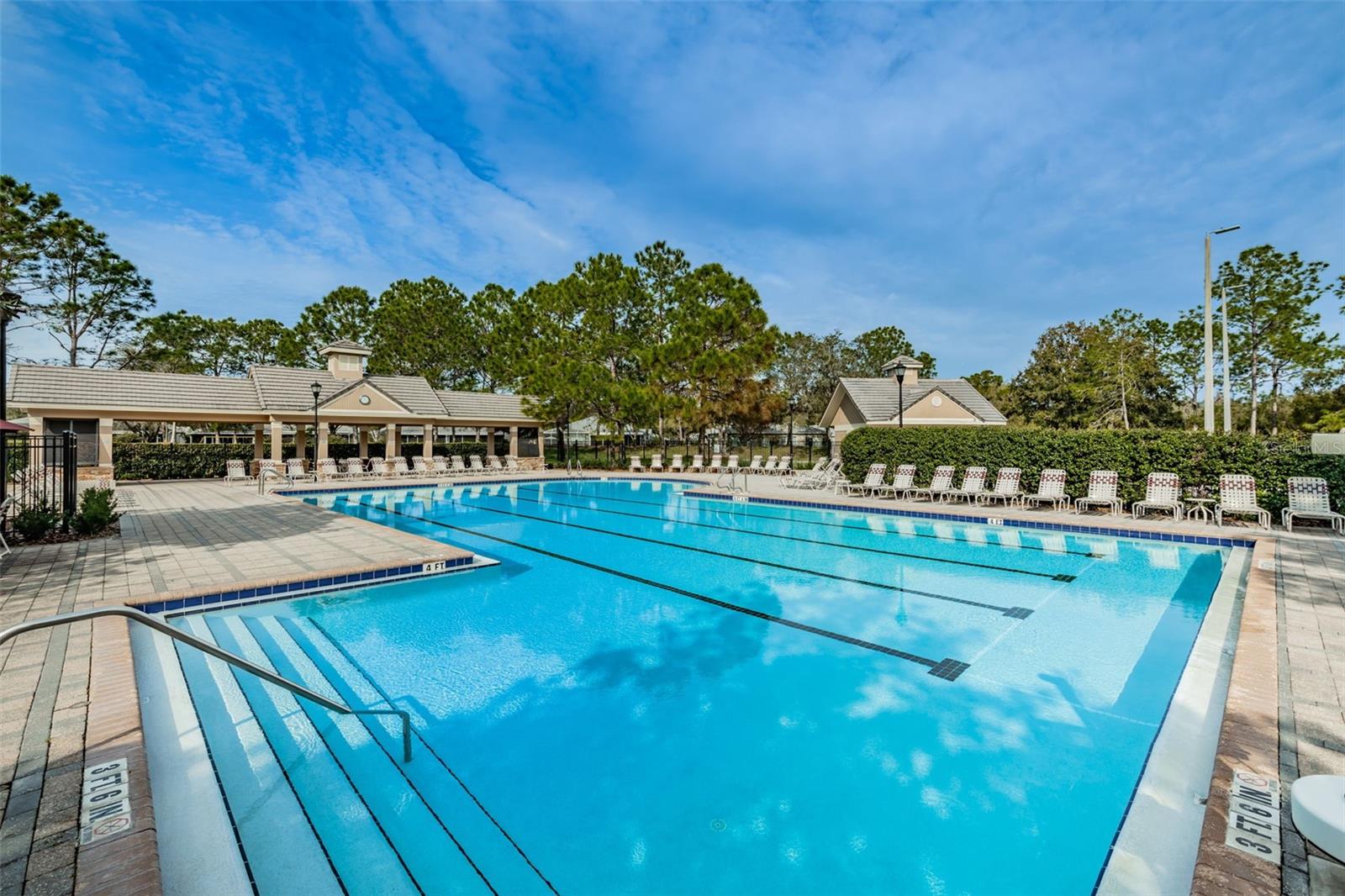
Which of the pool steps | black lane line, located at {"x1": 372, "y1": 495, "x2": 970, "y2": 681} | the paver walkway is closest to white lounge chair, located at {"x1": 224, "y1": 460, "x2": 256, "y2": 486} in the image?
the paver walkway

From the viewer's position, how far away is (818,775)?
10.7 feet

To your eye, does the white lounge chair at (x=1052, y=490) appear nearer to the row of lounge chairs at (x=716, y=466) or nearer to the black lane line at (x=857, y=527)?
the black lane line at (x=857, y=527)

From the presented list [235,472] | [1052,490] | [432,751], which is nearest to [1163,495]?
[1052,490]

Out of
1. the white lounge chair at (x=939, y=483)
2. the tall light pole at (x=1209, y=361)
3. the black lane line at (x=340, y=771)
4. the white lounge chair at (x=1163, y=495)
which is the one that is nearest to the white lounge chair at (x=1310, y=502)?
the white lounge chair at (x=1163, y=495)

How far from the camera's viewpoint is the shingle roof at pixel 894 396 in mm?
22875

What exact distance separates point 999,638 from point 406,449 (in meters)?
27.7

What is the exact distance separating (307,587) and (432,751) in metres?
3.94

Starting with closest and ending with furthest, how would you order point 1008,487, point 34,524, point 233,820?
point 233,820 < point 34,524 < point 1008,487

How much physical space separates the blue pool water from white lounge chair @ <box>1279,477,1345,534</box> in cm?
402

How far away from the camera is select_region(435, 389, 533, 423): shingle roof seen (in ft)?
86.2

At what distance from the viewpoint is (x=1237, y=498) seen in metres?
10.3

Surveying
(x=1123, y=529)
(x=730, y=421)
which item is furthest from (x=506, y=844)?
(x=730, y=421)

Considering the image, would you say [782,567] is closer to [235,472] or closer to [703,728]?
[703,728]

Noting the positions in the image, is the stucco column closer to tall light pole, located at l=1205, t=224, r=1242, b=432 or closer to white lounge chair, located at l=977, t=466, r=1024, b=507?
white lounge chair, located at l=977, t=466, r=1024, b=507
